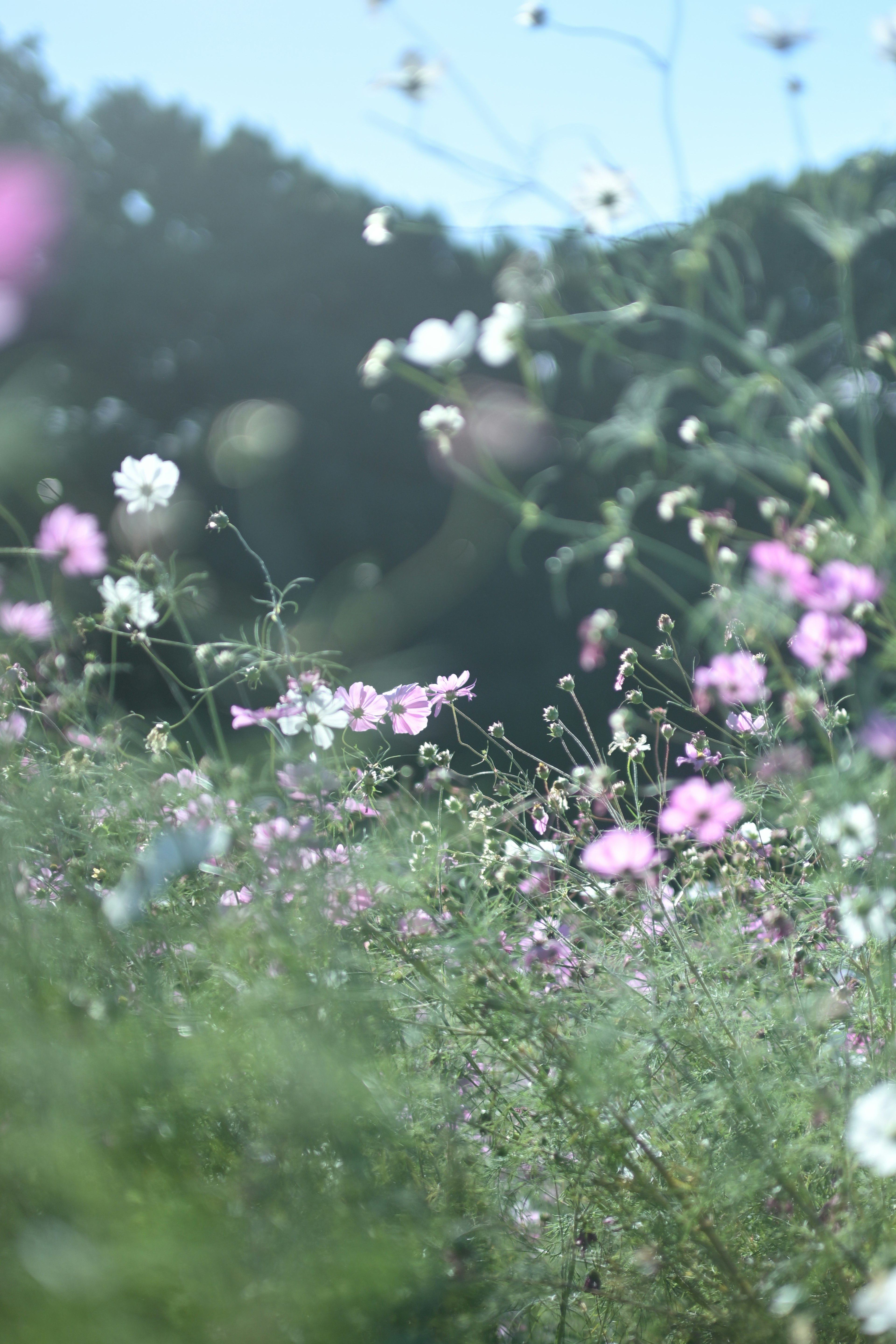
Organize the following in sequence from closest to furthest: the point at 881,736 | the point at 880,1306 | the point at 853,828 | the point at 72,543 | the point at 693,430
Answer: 1. the point at 880,1306
2. the point at 881,736
3. the point at 853,828
4. the point at 693,430
5. the point at 72,543

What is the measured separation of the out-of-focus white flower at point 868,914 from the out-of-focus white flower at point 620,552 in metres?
0.40

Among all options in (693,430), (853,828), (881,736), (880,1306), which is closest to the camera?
(880,1306)

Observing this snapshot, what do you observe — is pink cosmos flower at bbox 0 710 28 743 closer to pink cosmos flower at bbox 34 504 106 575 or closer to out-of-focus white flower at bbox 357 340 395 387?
pink cosmos flower at bbox 34 504 106 575

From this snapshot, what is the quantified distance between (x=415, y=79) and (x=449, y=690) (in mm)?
718

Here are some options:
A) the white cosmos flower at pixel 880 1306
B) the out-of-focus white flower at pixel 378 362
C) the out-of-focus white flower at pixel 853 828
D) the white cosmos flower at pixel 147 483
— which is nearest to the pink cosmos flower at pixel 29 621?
the white cosmos flower at pixel 147 483

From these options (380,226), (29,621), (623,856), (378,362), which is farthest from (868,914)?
(29,621)

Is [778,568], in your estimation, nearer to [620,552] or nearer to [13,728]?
[620,552]

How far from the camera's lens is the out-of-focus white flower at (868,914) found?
85cm

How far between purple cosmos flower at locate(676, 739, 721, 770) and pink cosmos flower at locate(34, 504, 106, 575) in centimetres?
81

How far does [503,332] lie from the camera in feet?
3.10

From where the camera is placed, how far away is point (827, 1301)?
2.98 feet

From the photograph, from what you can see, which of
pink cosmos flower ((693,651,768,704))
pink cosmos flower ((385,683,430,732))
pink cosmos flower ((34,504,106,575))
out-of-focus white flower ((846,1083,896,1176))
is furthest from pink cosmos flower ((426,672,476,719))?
out-of-focus white flower ((846,1083,896,1176))

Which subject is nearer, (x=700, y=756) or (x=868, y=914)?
(x=868, y=914)

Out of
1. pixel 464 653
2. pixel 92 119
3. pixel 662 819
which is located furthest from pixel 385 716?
pixel 92 119
